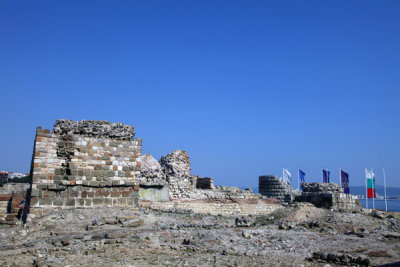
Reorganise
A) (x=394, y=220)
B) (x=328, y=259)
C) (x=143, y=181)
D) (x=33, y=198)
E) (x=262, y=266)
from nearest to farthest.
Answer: (x=262, y=266) < (x=328, y=259) < (x=33, y=198) < (x=394, y=220) < (x=143, y=181)

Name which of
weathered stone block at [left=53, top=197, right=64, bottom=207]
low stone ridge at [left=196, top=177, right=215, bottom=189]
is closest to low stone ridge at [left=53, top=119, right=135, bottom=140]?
weathered stone block at [left=53, top=197, right=64, bottom=207]

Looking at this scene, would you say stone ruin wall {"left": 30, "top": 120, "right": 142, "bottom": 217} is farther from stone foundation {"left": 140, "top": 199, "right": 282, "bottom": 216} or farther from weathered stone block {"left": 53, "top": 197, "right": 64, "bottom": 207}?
stone foundation {"left": 140, "top": 199, "right": 282, "bottom": 216}

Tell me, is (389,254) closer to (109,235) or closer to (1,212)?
(109,235)

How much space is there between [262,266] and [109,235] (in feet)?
13.4

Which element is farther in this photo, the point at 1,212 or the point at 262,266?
the point at 1,212

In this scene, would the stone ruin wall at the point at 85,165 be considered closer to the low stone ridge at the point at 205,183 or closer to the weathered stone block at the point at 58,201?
the weathered stone block at the point at 58,201

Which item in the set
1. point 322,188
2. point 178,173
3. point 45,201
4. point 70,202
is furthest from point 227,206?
point 45,201

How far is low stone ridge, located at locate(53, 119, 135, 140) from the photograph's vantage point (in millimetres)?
12820

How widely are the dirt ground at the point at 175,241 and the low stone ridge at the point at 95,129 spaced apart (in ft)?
9.23

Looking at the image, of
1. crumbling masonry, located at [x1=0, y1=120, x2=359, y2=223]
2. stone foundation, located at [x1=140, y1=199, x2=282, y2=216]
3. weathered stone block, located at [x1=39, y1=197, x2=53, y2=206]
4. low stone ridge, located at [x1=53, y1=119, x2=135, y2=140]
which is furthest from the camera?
stone foundation, located at [x1=140, y1=199, x2=282, y2=216]

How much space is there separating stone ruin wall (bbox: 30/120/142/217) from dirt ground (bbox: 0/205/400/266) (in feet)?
2.30

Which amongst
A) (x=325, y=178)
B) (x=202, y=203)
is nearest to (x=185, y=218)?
(x=202, y=203)

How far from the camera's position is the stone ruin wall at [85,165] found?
1220 cm

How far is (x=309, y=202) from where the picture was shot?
18.0m
